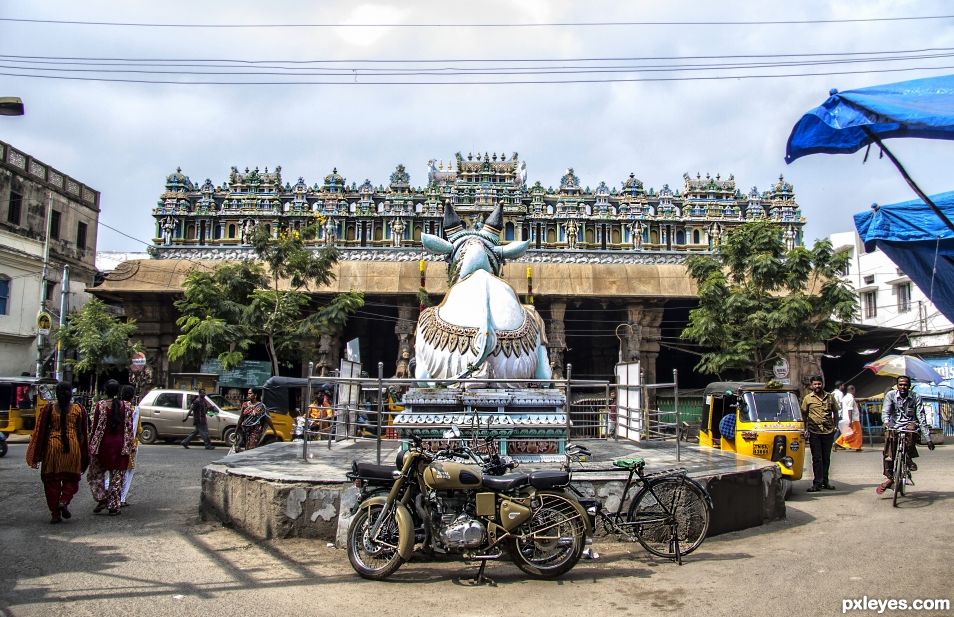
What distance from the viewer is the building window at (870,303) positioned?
101 feet

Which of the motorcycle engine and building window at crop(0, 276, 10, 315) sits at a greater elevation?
building window at crop(0, 276, 10, 315)

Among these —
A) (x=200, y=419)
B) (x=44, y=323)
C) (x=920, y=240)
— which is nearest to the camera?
(x=920, y=240)

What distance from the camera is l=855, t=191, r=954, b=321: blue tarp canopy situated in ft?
18.1

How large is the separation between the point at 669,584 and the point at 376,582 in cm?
189

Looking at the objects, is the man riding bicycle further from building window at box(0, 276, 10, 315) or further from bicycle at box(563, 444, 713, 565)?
building window at box(0, 276, 10, 315)

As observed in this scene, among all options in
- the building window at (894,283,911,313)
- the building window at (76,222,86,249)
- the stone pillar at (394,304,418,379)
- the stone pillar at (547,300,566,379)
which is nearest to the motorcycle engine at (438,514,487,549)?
the stone pillar at (394,304,418,379)

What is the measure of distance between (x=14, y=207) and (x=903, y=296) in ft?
112

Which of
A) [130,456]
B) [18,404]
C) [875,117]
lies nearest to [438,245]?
[130,456]

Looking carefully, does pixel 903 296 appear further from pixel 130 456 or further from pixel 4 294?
pixel 4 294

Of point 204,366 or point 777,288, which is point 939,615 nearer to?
point 777,288

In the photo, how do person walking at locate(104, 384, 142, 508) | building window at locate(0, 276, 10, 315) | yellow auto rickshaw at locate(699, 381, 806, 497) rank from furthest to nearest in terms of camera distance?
1. building window at locate(0, 276, 10, 315)
2. yellow auto rickshaw at locate(699, 381, 806, 497)
3. person walking at locate(104, 384, 142, 508)

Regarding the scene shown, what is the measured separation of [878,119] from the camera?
4.36m

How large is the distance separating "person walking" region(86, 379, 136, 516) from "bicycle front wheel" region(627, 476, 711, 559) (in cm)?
493

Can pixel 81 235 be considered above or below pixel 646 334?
above
